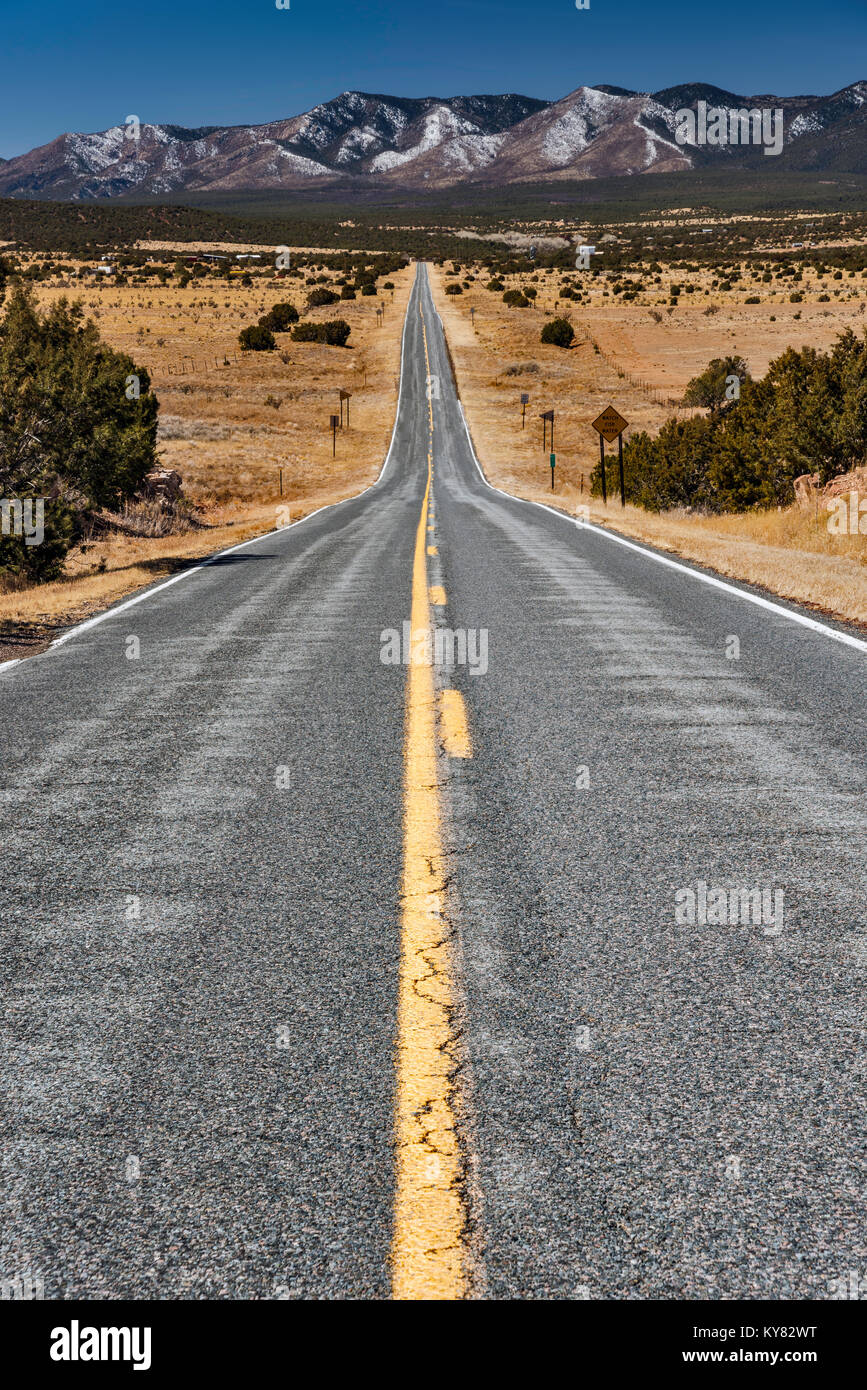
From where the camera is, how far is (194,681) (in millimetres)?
7477

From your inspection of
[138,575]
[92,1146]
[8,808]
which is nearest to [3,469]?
[138,575]

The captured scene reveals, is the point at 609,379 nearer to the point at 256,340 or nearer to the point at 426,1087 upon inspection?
the point at 256,340

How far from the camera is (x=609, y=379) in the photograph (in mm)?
66812

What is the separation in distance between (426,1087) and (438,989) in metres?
A: 0.49

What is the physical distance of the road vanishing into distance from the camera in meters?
2.07

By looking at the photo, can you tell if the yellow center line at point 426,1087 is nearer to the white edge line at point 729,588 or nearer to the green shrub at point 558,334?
the white edge line at point 729,588

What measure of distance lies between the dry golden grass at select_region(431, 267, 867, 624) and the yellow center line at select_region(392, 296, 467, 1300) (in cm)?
1127

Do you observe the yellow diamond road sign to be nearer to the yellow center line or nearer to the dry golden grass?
the dry golden grass

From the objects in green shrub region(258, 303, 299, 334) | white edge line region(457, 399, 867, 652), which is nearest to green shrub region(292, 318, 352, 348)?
green shrub region(258, 303, 299, 334)

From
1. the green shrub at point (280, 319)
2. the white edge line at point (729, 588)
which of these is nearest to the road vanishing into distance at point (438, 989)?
the white edge line at point (729, 588)

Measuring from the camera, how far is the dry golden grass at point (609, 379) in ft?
59.3

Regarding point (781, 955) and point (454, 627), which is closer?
point (781, 955)
